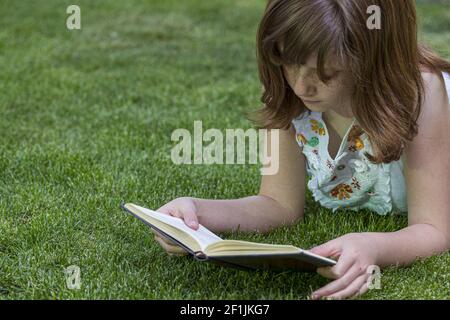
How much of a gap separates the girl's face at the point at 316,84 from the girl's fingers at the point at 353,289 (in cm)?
39

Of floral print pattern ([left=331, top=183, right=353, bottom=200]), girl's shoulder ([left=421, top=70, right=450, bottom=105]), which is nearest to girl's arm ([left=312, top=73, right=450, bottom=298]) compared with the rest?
girl's shoulder ([left=421, top=70, right=450, bottom=105])

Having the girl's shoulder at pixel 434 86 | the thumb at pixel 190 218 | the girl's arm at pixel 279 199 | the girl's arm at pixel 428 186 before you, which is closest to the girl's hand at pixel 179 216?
the thumb at pixel 190 218

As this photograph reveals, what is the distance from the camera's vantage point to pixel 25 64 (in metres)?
3.93

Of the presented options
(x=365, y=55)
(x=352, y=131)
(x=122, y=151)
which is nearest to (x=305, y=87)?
(x=365, y=55)

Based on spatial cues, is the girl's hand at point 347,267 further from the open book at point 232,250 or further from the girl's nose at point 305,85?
the girl's nose at point 305,85

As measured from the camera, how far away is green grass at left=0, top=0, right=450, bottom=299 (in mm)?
1801

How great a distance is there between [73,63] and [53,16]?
1027mm

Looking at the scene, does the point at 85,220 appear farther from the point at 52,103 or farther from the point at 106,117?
the point at 52,103

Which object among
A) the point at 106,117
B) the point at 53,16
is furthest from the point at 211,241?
the point at 53,16

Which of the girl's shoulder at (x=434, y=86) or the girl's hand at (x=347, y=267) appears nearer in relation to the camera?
the girl's hand at (x=347, y=267)

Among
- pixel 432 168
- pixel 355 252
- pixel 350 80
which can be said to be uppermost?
pixel 350 80

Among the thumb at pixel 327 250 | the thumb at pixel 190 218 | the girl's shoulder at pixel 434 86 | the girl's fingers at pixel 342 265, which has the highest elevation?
the girl's shoulder at pixel 434 86

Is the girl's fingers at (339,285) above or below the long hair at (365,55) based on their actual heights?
below

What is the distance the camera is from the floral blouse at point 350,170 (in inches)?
80.1
